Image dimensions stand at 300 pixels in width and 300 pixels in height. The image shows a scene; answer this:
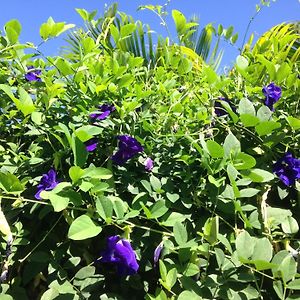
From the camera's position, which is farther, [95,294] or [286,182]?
[286,182]

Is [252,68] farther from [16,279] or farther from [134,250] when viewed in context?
[16,279]

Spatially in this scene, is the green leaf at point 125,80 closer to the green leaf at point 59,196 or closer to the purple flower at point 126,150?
the purple flower at point 126,150

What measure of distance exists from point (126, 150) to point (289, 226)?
1.33 ft

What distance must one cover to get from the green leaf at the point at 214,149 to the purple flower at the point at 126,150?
0.64 feet

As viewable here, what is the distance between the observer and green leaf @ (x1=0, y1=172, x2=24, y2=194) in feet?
3.21

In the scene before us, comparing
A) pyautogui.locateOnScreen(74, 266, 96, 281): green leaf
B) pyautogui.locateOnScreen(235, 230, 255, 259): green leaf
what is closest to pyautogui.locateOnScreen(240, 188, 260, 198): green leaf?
pyautogui.locateOnScreen(235, 230, 255, 259): green leaf

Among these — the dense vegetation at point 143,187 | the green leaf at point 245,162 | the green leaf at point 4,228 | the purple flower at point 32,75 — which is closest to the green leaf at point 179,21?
the dense vegetation at point 143,187

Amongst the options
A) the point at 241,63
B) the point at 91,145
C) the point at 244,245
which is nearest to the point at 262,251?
the point at 244,245

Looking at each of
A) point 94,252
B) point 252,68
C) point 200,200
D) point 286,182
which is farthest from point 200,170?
point 252,68

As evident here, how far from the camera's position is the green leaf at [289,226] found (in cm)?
101

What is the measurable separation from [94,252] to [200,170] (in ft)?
1.02

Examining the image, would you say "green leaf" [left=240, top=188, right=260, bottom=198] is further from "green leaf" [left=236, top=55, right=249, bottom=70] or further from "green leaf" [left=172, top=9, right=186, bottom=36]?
"green leaf" [left=172, top=9, right=186, bottom=36]

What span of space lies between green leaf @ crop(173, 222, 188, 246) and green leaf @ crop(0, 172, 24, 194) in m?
0.33

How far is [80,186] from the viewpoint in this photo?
95 centimetres
